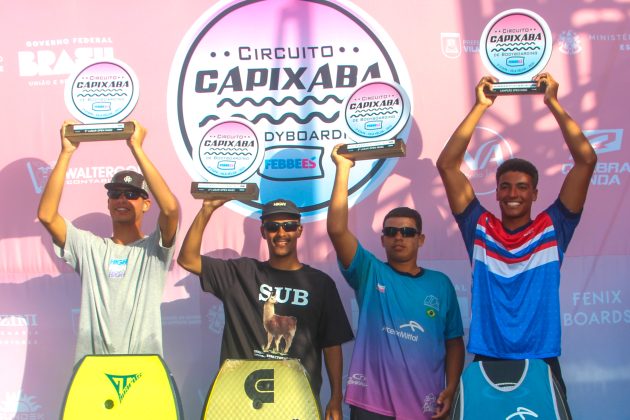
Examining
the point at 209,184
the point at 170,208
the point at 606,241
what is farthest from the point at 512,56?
the point at 170,208

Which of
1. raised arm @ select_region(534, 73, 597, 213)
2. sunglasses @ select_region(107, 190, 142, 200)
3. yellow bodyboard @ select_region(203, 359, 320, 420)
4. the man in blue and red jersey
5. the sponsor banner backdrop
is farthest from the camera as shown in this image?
the sponsor banner backdrop

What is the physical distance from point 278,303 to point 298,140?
1205 millimetres

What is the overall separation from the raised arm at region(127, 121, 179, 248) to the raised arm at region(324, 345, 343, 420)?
874mm

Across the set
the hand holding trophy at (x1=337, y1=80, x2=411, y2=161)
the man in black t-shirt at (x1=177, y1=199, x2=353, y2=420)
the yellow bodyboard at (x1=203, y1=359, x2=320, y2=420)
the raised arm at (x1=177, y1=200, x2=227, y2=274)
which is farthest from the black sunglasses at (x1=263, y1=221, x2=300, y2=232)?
the yellow bodyboard at (x1=203, y1=359, x2=320, y2=420)

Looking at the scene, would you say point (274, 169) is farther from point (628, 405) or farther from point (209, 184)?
point (628, 405)

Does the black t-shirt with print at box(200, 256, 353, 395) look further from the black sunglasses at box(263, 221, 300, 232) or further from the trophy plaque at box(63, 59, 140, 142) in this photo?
the trophy plaque at box(63, 59, 140, 142)

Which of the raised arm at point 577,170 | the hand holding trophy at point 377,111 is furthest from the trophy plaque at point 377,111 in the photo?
the raised arm at point 577,170

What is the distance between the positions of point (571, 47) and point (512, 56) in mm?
859

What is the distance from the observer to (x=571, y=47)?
12.8 feet

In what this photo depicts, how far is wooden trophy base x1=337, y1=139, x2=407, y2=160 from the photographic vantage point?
2.92 metres

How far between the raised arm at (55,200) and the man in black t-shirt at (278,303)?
2.05 feet

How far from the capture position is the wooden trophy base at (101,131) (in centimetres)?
307

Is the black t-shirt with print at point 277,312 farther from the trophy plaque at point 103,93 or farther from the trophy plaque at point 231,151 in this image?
the trophy plaque at point 103,93

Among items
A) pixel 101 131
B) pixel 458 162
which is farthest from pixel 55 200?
pixel 458 162
